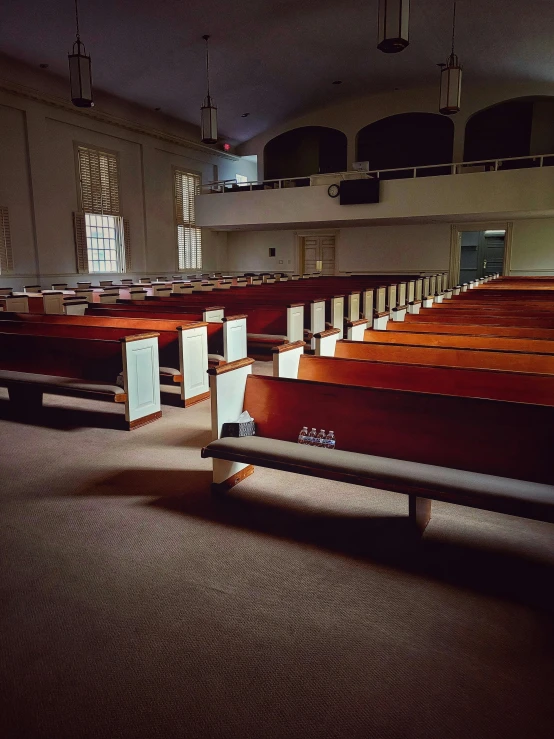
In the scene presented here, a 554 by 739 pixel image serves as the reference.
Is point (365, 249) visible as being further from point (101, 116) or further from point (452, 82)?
point (452, 82)

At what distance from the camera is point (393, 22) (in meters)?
4.52

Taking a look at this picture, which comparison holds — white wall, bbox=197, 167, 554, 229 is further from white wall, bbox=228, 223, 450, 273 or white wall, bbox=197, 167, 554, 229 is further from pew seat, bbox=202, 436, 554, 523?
pew seat, bbox=202, 436, 554, 523

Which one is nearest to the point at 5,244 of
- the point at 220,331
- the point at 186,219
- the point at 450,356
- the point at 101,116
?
the point at 101,116

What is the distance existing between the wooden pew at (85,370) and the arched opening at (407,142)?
12476mm

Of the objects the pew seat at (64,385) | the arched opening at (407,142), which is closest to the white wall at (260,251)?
the arched opening at (407,142)

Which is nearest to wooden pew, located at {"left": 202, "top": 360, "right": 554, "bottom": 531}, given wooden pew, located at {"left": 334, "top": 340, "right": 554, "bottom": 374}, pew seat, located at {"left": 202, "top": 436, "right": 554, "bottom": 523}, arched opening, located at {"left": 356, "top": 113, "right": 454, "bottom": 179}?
pew seat, located at {"left": 202, "top": 436, "right": 554, "bottom": 523}

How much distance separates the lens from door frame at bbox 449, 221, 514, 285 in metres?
13.1

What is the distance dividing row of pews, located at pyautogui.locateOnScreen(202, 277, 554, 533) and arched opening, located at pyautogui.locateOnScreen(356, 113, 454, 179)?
42.7 feet

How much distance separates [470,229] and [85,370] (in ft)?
40.4

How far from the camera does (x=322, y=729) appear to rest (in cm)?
122

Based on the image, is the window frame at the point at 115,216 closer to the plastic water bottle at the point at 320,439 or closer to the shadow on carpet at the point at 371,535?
the shadow on carpet at the point at 371,535

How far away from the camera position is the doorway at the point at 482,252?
50.6 ft

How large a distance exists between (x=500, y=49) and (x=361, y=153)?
571 cm

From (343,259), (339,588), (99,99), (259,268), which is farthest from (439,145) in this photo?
(339,588)
